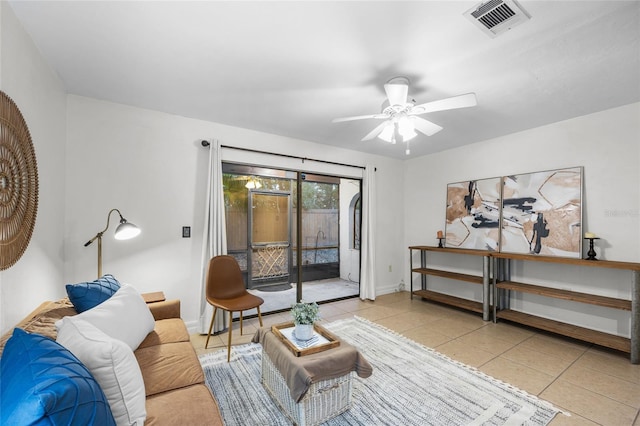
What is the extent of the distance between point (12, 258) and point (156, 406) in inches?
47.0

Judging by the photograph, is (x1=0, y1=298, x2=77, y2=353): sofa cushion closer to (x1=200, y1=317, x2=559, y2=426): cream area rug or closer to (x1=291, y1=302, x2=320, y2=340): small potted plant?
(x1=200, y1=317, x2=559, y2=426): cream area rug

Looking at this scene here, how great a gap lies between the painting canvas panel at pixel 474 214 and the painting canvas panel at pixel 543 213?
12 centimetres

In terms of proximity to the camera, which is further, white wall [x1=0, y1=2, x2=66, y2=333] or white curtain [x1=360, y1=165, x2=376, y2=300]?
white curtain [x1=360, y1=165, x2=376, y2=300]

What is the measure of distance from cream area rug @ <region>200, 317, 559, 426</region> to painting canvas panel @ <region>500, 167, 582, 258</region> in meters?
1.93

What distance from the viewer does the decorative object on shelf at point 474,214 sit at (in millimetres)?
3898

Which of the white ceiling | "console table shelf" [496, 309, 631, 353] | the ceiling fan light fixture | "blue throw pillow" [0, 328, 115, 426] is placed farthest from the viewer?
"console table shelf" [496, 309, 631, 353]

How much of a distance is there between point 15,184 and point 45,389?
1506 mm

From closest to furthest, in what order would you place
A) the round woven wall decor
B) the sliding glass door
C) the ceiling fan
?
the round woven wall decor, the ceiling fan, the sliding glass door

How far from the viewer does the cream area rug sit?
6.13ft

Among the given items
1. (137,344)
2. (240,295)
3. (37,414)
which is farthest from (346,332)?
(37,414)

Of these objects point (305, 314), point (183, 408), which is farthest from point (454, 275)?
point (183, 408)

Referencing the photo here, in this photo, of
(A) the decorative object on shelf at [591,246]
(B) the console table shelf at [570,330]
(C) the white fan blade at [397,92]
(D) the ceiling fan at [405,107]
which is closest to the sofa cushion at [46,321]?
(D) the ceiling fan at [405,107]

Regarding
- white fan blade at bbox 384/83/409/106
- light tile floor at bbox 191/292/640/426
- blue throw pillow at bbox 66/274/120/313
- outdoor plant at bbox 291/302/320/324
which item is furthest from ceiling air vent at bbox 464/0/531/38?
blue throw pillow at bbox 66/274/120/313

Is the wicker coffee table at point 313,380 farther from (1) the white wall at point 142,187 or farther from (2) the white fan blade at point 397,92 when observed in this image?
(2) the white fan blade at point 397,92
